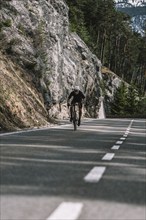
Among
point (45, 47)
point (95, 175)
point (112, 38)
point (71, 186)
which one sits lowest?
point (95, 175)

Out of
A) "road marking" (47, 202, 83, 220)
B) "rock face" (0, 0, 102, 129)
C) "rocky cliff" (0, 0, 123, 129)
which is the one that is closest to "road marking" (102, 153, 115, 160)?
"road marking" (47, 202, 83, 220)

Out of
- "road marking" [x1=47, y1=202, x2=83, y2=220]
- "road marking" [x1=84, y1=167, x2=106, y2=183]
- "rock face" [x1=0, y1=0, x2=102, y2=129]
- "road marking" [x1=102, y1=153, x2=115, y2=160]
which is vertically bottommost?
"road marking" [x1=102, y1=153, x2=115, y2=160]

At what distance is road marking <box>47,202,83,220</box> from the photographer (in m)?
4.56

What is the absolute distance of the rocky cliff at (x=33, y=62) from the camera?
23.1 meters

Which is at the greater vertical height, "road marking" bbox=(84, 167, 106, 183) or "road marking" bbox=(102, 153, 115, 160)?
"road marking" bbox=(84, 167, 106, 183)

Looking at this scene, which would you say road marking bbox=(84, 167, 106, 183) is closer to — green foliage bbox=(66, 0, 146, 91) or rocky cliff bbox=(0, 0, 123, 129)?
rocky cliff bbox=(0, 0, 123, 129)

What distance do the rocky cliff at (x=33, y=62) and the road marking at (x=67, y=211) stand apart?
13.6 m

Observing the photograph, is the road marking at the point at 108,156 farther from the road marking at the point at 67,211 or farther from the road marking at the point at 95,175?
the road marking at the point at 67,211

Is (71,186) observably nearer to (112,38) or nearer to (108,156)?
(108,156)

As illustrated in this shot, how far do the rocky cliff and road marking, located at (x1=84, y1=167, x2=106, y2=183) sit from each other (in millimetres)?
11013

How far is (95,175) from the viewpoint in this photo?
23.6ft

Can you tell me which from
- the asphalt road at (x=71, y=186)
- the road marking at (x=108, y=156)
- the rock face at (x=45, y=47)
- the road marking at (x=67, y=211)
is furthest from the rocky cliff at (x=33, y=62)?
the road marking at (x=67, y=211)

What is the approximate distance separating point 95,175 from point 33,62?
24252 millimetres

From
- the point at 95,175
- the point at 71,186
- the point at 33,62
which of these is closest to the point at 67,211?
the point at 71,186
